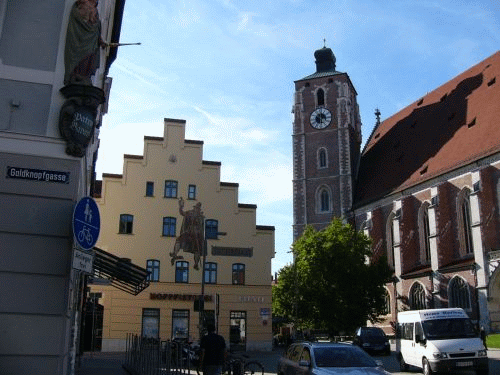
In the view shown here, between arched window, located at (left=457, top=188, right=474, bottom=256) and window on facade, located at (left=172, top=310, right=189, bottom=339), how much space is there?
1969 cm

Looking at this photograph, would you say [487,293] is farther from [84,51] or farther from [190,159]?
[84,51]

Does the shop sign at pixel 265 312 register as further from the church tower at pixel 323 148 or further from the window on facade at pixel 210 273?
the church tower at pixel 323 148

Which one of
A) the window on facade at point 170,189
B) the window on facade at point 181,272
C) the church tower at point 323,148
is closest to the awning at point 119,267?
the window on facade at point 181,272

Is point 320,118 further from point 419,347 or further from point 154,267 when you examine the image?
point 419,347

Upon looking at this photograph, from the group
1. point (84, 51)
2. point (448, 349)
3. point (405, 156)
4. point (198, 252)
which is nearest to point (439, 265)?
point (405, 156)

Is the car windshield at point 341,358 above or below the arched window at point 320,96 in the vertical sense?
below

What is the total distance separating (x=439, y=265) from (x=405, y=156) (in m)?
12.6

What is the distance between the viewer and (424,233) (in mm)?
44969

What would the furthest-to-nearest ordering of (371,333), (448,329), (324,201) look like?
(324,201)
(371,333)
(448,329)

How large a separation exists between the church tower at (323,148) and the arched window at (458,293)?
16407 millimetres

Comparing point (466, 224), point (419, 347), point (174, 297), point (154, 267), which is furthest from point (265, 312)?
point (419, 347)

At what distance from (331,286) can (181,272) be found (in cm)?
989

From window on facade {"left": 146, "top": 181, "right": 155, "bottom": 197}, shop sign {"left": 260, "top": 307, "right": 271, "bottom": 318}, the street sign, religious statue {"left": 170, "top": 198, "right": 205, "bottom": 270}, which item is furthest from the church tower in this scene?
the street sign

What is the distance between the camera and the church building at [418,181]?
124 ft
